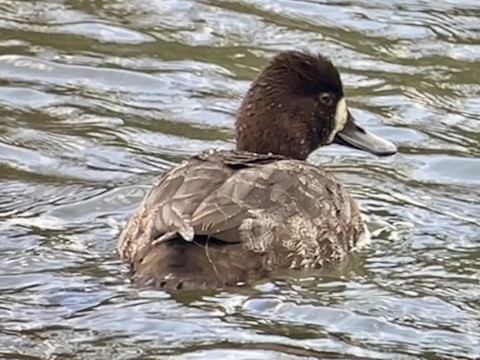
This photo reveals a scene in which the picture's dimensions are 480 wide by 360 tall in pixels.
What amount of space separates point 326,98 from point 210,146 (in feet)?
4.36

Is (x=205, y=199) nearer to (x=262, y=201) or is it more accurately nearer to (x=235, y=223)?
(x=235, y=223)

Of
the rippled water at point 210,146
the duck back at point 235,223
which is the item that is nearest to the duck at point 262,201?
the duck back at point 235,223

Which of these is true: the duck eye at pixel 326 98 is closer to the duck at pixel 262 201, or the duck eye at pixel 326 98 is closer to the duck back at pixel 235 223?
the duck at pixel 262 201

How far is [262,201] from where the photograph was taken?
30.2 feet

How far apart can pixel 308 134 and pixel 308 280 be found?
1.51 metres

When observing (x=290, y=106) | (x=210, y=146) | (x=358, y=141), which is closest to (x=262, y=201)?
(x=290, y=106)

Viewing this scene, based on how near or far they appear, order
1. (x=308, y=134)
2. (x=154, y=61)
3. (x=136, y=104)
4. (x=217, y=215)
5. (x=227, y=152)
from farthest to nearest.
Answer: (x=154, y=61), (x=136, y=104), (x=308, y=134), (x=227, y=152), (x=217, y=215)

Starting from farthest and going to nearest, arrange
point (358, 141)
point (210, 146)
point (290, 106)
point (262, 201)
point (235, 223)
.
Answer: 1. point (210, 146)
2. point (358, 141)
3. point (290, 106)
4. point (262, 201)
5. point (235, 223)

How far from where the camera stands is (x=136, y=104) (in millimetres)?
12367

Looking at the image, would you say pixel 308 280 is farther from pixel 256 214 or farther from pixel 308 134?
pixel 308 134

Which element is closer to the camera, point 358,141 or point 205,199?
point 205,199

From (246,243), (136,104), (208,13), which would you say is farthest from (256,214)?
(208,13)

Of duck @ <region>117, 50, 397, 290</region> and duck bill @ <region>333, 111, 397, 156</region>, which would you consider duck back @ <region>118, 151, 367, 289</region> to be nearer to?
duck @ <region>117, 50, 397, 290</region>

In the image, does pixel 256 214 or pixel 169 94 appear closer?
pixel 256 214
